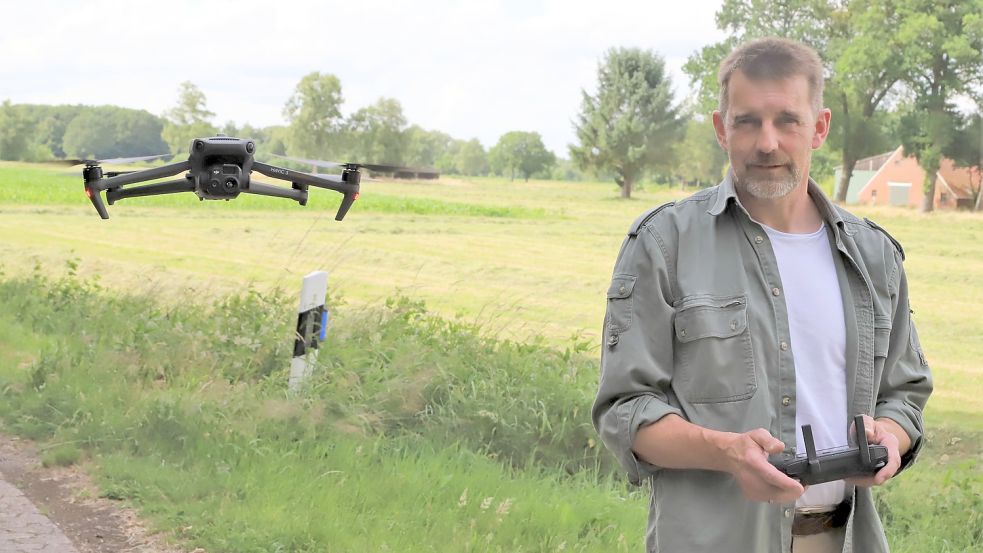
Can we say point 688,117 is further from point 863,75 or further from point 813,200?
point 813,200

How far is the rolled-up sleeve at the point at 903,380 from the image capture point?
8.06 ft

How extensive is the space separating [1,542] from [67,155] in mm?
2724

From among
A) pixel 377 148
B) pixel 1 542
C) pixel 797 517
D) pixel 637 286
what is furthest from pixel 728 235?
pixel 377 148

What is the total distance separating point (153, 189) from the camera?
2.63 m

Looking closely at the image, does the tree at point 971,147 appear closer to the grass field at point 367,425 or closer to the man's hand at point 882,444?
the grass field at point 367,425

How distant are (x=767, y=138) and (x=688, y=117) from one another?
223 ft

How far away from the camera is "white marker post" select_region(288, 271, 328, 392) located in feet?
22.4

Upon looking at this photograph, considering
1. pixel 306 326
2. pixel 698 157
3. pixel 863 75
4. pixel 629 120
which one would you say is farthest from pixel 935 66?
pixel 306 326

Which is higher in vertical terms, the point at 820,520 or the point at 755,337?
the point at 755,337

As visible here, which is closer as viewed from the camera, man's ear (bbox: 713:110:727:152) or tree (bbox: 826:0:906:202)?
man's ear (bbox: 713:110:727:152)

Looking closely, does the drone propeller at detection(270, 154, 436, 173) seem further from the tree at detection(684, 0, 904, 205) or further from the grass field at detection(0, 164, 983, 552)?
the tree at detection(684, 0, 904, 205)

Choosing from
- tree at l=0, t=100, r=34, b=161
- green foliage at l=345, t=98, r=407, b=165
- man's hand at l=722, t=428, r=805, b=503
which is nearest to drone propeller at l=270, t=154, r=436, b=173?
tree at l=0, t=100, r=34, b=161

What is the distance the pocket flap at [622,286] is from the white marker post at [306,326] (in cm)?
471

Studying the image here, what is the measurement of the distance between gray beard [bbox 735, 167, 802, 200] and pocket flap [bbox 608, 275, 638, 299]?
0.37 m
